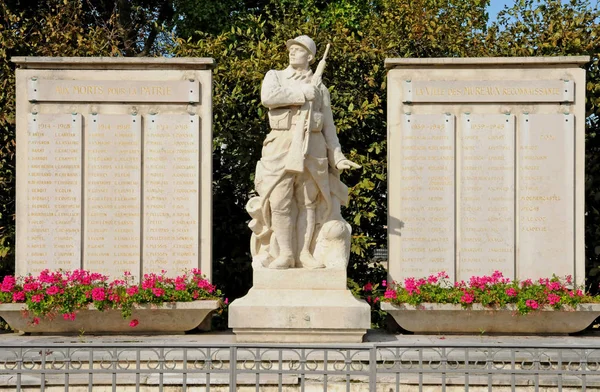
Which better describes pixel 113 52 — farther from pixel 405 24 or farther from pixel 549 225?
pixel 549 225

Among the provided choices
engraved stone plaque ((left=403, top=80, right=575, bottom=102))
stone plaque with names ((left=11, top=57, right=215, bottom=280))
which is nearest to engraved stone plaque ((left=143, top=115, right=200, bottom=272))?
stone plaque with names ((left=11, top=57, right=215, bottom=280))

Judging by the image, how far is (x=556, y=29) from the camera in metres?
12.5

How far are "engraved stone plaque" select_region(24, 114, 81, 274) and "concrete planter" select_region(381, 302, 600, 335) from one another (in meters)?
3.56

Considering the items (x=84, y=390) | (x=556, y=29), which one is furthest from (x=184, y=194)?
(x=556, y=29)

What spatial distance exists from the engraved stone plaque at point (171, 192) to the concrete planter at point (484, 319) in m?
2.31

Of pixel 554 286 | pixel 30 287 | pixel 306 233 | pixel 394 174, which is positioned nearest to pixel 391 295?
pixel 306 233

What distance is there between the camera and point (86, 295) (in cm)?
966

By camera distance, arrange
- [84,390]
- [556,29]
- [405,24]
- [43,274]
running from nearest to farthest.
A: [84,390] < [43,274] < [556,29] < [405,24]

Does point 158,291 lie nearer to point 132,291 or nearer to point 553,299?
point 132,291

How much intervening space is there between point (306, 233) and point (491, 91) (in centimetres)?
265

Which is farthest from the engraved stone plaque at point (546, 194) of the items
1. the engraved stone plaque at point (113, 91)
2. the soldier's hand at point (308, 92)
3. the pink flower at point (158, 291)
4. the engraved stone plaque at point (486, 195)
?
the pink flower at point (158, 291)

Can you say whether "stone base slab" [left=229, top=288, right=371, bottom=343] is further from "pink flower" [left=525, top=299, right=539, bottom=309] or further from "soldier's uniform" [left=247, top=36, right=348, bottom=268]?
"pink flower" [left=525, top=299, right=539, bottom=309]

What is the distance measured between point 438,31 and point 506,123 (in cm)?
334

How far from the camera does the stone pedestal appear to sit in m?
9.02
